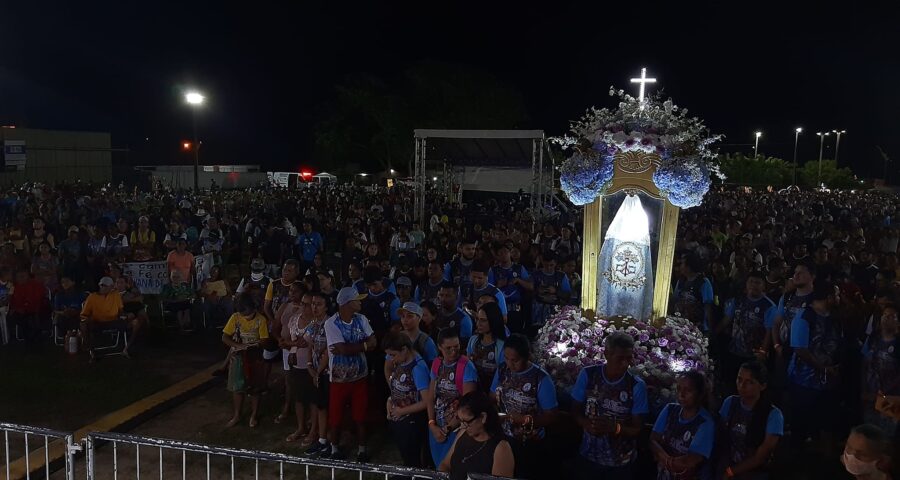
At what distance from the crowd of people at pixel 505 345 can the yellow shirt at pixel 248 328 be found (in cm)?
2

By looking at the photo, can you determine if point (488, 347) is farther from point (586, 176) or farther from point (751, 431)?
point (586, 176)

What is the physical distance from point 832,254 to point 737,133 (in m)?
74.9

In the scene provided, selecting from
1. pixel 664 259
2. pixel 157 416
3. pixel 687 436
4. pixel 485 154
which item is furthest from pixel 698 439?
pixel 485 154

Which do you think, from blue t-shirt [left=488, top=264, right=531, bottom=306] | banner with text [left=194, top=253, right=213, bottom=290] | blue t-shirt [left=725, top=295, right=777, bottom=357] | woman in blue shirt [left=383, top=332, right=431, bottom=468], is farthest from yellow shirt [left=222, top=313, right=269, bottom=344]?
banner with text [left=194, top=253, right=213, bottom=290]

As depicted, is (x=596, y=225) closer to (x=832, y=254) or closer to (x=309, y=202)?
(x=832, y=254)

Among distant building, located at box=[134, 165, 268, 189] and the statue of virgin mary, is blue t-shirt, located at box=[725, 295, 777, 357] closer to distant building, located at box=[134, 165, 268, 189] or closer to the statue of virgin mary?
the statue of virgin mary

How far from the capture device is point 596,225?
7406 millimetres

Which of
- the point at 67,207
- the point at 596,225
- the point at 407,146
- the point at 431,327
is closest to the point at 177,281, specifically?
the point at 431,327

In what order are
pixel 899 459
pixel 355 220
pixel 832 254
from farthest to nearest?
pixel 355 220 → pixel 832 254 → pixel 899 459

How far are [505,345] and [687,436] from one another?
131 centimetres

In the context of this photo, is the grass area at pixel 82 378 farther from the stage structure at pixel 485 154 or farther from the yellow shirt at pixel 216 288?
the stage structure at pixel 485 154

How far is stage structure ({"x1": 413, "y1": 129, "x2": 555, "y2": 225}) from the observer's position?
19.4 m

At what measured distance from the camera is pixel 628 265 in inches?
280

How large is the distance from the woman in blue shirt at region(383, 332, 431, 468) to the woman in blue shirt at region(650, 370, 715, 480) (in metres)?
1.77
